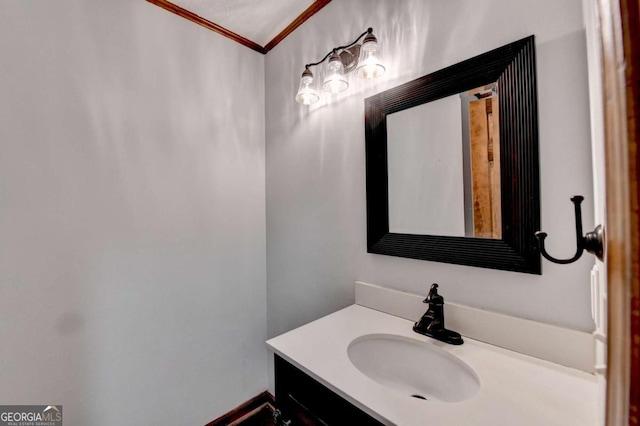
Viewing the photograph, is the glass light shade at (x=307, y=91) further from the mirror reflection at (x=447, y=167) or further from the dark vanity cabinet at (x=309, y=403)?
the dark vanity cabinet at (x=309, y=403)

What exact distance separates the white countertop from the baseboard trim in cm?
113

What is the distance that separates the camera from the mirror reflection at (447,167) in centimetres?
93

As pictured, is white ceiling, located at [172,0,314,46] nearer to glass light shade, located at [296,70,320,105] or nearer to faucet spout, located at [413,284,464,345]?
glass light shade, located at [296,70,320,105]

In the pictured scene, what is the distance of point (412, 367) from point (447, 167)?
73 cm

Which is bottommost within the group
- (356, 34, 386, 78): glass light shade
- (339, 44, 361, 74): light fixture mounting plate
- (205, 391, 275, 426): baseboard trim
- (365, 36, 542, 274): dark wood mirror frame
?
(205, 391, 275, 426): baseboard trim

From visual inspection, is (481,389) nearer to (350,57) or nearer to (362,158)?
(362,158)

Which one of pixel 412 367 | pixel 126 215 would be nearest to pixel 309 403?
pixel 412 367

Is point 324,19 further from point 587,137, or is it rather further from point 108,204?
point 108,204

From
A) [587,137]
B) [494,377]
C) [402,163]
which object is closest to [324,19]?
[402,163]

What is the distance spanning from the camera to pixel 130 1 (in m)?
1.36

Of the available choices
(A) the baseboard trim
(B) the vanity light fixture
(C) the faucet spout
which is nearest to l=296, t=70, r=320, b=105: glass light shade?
(B) the vanity light fixture

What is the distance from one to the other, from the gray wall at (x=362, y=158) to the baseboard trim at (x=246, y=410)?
42cm

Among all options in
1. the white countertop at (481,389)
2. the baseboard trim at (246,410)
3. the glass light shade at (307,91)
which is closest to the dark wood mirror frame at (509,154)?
the white countertop at (481,389)

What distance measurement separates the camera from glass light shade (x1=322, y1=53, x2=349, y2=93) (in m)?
1.32
